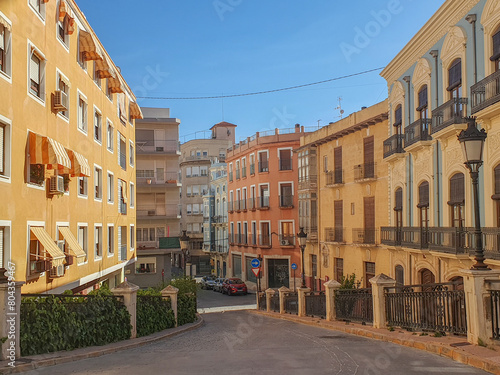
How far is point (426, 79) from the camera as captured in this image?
2164 cm

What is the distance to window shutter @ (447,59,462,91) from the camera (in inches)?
736

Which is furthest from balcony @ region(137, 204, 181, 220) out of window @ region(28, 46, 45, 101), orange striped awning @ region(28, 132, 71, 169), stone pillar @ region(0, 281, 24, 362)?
Answer: stone pillar @ region(0, 281, 24, 362)

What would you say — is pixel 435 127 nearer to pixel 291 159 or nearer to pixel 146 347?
pixel 146 347

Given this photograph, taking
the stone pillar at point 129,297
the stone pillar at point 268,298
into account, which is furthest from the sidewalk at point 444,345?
the stone pillar at point 268,298

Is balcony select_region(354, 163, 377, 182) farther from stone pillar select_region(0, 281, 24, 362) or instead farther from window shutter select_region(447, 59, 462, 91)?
stone pillar select_region(0, 281, 24, 362)

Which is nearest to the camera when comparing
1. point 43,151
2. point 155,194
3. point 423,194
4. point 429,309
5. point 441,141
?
point 429,309

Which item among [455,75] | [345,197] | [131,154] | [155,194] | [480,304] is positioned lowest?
[480,304]

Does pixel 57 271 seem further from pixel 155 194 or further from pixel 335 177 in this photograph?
pixel 155 194

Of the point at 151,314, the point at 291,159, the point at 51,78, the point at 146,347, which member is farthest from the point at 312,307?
the point at 291,159

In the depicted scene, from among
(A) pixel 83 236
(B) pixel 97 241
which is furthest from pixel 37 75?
(B) pixel 97 241

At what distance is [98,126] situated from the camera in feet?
83.0

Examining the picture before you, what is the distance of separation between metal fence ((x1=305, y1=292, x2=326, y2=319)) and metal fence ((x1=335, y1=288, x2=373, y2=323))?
1880 millimetres

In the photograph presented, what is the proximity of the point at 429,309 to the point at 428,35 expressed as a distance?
1231 cm

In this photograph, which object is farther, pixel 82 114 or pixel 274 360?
pixel 82 114
